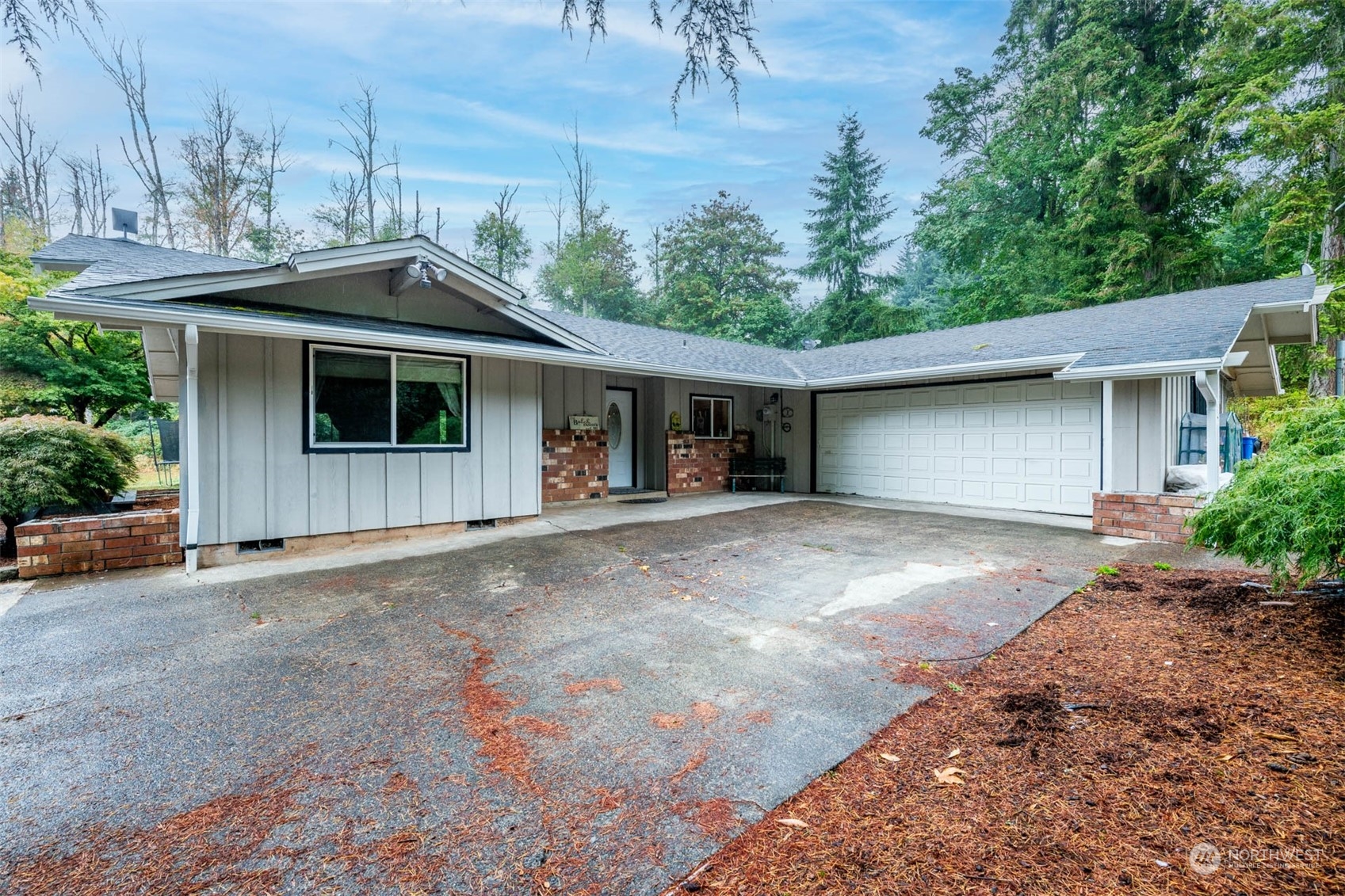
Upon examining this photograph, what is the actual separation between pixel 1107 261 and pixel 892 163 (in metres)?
10.2

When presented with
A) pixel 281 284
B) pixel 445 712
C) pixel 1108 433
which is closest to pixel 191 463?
pixel 281 284

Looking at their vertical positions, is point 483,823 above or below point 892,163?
below

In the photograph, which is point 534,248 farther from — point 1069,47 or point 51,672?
point 51,672

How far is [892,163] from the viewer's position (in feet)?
74.5

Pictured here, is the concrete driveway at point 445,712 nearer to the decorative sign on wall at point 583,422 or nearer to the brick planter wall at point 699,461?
the decorative sign on wall at point 583,422

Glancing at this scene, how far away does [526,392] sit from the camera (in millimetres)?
7562

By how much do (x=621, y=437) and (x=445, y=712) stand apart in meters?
8.45

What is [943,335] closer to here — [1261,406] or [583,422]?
[1261,406]

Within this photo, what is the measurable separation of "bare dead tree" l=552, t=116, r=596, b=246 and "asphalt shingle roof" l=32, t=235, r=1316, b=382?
13557 millimetres

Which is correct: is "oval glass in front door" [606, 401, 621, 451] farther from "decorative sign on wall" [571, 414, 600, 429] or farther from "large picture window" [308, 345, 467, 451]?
"large picture window" [308, 345, 467, 451]

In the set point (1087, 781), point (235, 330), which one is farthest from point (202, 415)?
point (1087, 781)

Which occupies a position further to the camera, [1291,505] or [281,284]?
[281,284]

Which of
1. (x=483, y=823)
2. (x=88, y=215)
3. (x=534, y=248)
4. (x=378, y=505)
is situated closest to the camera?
(x=483, y=823)

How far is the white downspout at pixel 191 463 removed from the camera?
5.16 meters
